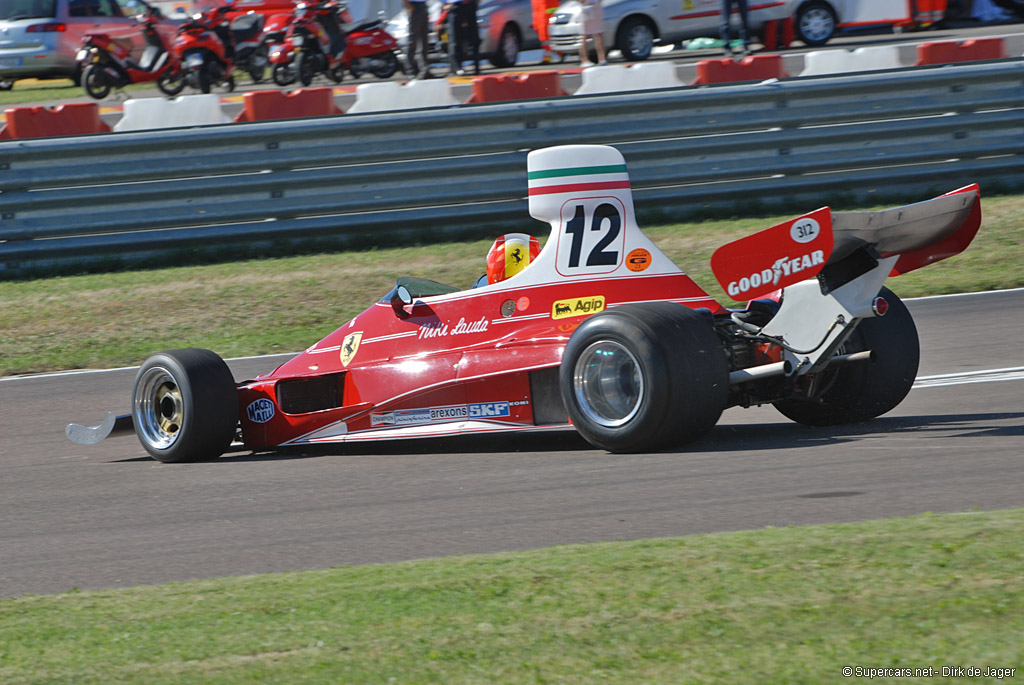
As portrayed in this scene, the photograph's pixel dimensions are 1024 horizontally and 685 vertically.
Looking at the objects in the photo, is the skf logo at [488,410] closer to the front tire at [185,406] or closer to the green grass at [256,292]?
the front tire at [185,406]

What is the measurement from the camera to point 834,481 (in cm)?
542

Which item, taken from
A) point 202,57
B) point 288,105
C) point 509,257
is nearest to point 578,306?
point 509,257

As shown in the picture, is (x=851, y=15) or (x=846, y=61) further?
(x=851, y=15)

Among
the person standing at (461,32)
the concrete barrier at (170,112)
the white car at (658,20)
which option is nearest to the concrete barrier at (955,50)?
the white car at (658,20)

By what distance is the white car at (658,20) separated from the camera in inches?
909

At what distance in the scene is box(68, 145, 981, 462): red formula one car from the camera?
5.91m

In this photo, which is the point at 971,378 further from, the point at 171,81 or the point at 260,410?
the point at 171,81

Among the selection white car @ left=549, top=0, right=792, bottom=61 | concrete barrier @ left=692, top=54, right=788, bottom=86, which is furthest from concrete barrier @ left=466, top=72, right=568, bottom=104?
white car @ left=549, top=0, right=792, bottom=61

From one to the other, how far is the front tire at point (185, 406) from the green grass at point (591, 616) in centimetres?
272

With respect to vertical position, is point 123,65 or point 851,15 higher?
point 123,65

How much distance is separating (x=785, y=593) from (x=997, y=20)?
25193 mm

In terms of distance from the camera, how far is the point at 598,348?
609 cm

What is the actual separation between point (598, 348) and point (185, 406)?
7.56 feet

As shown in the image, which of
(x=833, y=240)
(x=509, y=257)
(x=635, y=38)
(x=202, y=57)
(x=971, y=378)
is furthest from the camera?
(x=635, y=38)
